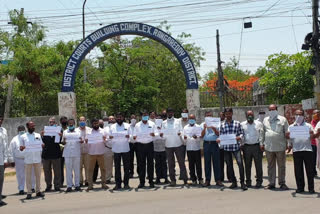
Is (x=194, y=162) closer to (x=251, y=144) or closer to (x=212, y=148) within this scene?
(x=212, y=148)

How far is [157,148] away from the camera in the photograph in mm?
12500

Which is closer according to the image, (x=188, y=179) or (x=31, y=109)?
(x=188, y=179)

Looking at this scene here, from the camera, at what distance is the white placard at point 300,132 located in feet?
32.0

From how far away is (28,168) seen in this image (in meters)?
11.1

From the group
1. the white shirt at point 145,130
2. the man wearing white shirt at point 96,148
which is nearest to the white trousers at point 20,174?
the man wearing white shirt at point 96,148

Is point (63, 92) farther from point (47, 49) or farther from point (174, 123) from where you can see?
point (174, 123)

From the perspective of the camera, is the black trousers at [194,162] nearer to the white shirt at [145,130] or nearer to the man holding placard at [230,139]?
the man holding placard at [230,139]

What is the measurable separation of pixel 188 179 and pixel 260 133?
2.78 m

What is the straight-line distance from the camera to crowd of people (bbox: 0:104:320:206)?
10.7 metres

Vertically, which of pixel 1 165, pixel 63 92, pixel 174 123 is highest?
pixel 63 92

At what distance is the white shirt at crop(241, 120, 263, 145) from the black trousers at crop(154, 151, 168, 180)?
8.23 feet

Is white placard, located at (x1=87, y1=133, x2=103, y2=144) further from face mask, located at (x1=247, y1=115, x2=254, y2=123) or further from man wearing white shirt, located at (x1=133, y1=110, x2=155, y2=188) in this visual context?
face mask, located at (x1=247, y1=115, x2=254, y2=123)

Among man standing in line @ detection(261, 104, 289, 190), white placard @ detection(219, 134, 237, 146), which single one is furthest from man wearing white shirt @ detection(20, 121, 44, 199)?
man standing in line @ detection(261, 104, 289, 190)

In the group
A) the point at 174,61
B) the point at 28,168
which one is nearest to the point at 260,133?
the point at 28,168
